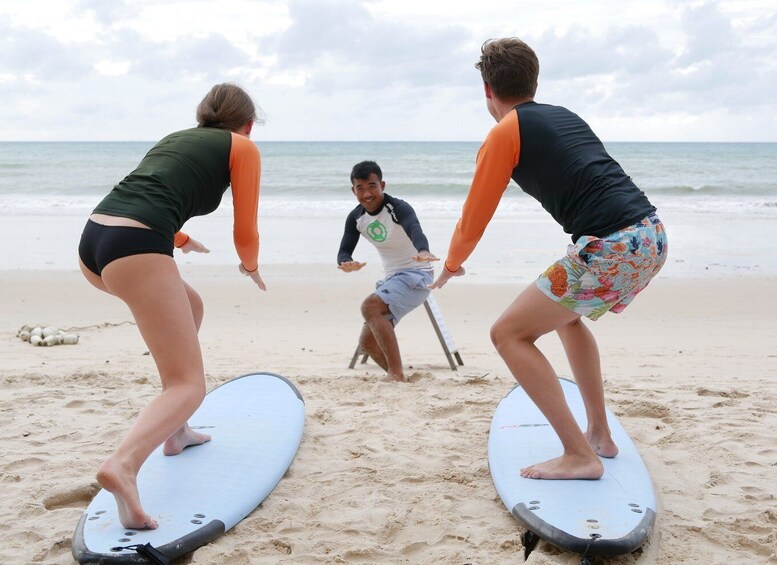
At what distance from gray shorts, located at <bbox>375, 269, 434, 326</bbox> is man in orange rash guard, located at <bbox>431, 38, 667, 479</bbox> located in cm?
258

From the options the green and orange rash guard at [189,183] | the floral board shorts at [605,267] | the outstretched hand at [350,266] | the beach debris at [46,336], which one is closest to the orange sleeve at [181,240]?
the green and orange rash guard at [189,183]

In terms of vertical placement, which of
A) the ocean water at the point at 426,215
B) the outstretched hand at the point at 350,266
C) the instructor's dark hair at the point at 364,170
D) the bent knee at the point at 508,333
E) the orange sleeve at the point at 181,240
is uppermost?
the instructor's dark hair at the point at 364,170

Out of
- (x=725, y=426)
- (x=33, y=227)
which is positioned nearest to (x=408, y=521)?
(x=725, y=426)

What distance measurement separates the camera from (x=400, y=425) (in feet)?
15.2

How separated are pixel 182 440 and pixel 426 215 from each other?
1606 cm

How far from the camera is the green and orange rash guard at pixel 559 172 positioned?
3215 millimetres

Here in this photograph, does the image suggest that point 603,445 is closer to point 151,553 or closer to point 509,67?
point 509,67

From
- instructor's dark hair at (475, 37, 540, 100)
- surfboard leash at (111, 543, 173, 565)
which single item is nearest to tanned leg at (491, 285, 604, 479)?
instructor's dark hair at (475, 37, 540, 100)

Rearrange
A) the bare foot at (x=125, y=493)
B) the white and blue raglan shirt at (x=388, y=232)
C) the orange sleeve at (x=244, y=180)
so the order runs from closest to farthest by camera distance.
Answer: the bare foot at (x=125, y=493) → the orange sleeve at (x=244, y=180) → the white and blue raglan shirt at (x=388, y=232)

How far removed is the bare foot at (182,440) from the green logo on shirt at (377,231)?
250cm

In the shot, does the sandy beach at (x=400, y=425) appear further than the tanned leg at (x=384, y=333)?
No

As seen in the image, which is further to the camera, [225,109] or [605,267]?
[225,109]

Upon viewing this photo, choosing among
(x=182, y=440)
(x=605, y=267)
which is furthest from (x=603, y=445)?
(x=182, y=440)

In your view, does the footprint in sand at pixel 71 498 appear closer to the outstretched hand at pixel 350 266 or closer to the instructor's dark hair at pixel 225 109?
the instructor's dark hair at pixel 225 109
